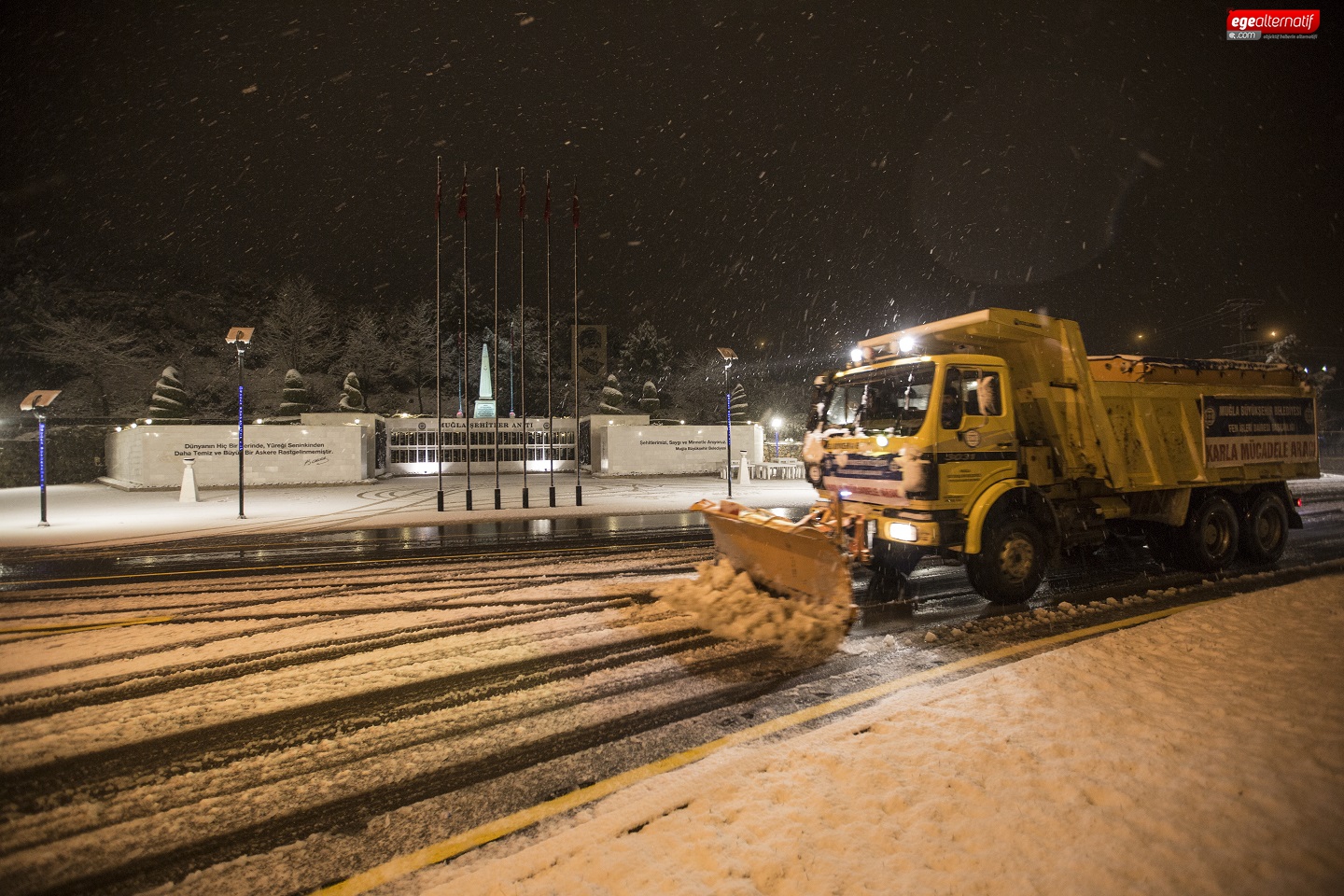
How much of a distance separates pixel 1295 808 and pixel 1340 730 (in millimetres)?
1193

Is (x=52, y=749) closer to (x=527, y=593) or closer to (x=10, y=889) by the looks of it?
(x=10, y=889)

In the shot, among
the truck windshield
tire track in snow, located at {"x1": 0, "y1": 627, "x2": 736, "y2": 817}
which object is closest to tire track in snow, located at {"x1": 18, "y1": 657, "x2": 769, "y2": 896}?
tire track in snow, located at {"x1": 0, "y1": 627, "x2": 736, "y2": 817}

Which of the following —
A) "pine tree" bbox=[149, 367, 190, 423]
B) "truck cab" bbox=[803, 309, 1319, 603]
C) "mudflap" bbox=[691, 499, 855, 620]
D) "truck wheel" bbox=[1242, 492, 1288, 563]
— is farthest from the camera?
"pine tree" bbox=[149, 367, 190, 423]

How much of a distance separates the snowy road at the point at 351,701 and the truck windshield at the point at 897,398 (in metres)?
2.03

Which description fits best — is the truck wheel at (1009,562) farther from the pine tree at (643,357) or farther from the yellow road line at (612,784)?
the pine tree at (643,357)

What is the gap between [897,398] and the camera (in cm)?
744

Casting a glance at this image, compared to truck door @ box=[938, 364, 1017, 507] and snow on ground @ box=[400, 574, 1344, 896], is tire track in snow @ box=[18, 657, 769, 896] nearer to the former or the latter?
snow on ground @ box=[400, 574, 1344, 896]

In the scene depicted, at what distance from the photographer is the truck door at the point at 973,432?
268 inches

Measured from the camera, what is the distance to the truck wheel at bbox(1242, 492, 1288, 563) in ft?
30.1

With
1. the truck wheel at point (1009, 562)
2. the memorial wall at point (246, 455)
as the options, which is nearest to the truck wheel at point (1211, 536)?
the truck wheel at point (1009, 562)

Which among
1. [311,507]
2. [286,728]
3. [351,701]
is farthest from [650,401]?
[286,728]

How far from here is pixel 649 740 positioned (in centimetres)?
401

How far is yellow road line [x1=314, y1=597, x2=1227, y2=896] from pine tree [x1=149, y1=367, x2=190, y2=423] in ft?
102

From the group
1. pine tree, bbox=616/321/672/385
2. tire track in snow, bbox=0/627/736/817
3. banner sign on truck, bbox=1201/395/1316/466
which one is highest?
pine tree, bbox=616/321/672/385
